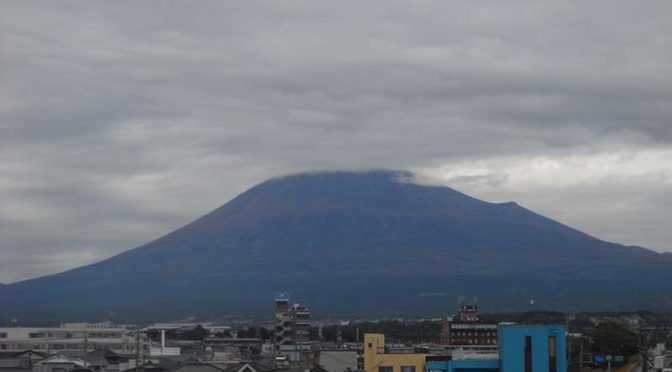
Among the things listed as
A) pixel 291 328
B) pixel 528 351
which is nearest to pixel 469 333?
pixel 291 328

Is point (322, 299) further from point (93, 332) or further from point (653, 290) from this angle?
point (93, 332)

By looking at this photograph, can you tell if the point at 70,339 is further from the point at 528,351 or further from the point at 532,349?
the point at 532,349

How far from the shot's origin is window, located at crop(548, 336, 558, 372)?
4556 centimetres

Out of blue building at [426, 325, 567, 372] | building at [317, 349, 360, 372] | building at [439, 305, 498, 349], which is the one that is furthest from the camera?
building at [439, 305, 498, 349]

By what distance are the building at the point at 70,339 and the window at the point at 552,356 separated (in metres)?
39.2

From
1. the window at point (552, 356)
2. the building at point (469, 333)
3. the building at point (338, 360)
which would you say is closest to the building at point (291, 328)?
the building at point (469, 333)

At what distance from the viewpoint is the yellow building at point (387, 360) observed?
52.9 m

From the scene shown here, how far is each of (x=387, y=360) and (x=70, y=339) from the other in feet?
164

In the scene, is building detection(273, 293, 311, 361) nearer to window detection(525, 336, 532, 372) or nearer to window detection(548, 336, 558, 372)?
window detection(525, 336, 532, 372)

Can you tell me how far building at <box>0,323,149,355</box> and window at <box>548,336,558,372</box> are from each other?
3919cm

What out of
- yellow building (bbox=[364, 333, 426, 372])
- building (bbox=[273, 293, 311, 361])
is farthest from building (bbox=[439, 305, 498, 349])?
yellow building (bbox=[364, 333, 426, 372])

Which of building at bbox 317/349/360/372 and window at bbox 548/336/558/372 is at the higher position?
window at bbox 548/336/558/372

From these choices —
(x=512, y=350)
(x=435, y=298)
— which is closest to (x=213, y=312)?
(x=435, y=298)

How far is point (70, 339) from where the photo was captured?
323 feet
